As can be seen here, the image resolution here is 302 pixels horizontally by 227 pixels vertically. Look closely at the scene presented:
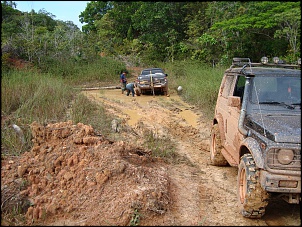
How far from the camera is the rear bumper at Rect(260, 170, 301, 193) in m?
3.58

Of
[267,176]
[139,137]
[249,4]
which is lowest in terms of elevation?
[139,137]

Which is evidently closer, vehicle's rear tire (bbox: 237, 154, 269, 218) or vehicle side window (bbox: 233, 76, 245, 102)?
vehicle's rear tire (bbox: 237, 154, 269, 218)

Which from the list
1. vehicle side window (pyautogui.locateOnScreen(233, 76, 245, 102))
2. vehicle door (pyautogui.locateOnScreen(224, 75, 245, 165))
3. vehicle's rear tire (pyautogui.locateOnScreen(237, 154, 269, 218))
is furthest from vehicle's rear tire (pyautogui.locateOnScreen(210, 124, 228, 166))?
vehicle's rear tire (pyautogui.locateOnScreen(237, 154, 269, 218))

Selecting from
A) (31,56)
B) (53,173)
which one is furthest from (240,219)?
(31,56)

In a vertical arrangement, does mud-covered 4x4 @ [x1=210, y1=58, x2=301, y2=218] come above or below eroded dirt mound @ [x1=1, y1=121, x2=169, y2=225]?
above

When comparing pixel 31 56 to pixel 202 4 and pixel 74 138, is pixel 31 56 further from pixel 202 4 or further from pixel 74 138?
pixel 74 138

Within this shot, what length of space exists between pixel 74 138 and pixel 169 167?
72.9 inches

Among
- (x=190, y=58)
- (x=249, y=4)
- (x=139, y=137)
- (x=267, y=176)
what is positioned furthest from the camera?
(x=190, y=58)

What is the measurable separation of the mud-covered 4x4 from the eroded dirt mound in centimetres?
114

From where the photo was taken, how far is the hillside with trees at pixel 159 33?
1741cm

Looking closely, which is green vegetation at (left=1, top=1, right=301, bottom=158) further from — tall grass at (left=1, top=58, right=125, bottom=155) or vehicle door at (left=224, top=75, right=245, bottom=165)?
vehicle door at (left=224, top=75, right=245, bottom=165)

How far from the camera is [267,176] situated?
3.66 m

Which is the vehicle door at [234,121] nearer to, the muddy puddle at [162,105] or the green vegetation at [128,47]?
the green vegetation at [128,47]

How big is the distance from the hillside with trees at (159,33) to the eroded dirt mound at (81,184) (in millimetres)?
10071
